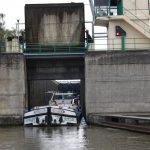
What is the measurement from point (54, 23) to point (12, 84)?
6315 millimetres

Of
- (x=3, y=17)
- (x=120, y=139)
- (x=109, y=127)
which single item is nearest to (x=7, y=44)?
(x=109, y=127)

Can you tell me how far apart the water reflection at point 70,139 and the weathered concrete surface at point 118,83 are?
301cm

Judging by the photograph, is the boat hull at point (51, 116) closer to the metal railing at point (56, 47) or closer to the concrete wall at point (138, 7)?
the metal railing at point (56, 47)

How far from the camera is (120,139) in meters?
26.4

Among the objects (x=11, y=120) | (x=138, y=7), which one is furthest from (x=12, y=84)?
(x=138, y=7)

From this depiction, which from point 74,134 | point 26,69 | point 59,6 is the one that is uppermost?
point 59,6

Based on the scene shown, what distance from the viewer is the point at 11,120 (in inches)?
1404

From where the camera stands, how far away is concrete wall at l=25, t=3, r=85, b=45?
131ft

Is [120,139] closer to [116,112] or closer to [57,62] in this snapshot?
[116,112]

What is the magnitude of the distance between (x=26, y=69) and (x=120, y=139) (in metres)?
14.2

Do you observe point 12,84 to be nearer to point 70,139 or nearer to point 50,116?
point 50,116

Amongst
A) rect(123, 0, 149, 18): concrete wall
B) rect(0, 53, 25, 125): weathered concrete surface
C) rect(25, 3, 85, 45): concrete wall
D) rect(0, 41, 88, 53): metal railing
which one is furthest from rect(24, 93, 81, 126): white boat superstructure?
rect(123, 0, 149, 18): concrete wall

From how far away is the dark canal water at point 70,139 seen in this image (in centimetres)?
A: 2389

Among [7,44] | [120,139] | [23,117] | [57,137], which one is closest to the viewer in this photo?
[120,139]
